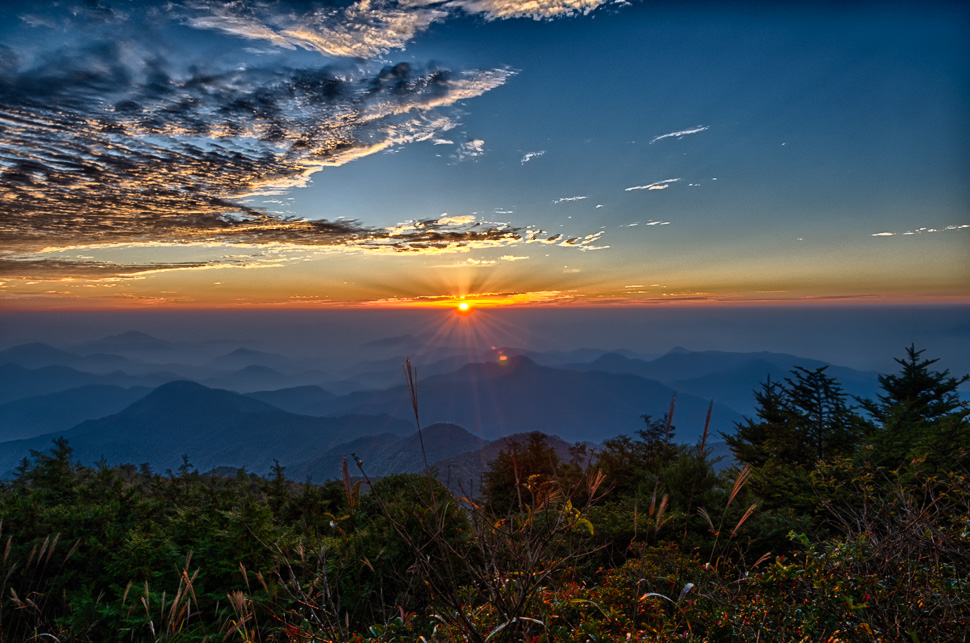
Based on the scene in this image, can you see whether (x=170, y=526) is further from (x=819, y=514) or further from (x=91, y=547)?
(x=819, y=514)

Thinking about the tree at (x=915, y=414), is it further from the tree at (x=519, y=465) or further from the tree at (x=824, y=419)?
the tree at (x=519, y=465)

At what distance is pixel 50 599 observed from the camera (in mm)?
6984

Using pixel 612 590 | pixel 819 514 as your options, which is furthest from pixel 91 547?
pixel 819 514

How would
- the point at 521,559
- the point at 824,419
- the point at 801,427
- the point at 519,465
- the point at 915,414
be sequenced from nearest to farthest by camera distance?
the point at 521,559 → the point at 915,414 → the point at 519,465 → the point at 801,427 → the point at 824,419

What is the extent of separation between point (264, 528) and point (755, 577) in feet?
24.3

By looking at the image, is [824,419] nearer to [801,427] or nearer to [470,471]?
[801,427]

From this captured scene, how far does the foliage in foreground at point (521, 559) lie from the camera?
8.31 ft

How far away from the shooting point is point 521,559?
231 cm

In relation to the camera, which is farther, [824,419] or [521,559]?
[824,419]

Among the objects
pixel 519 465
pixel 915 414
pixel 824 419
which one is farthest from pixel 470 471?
pixel 915 414

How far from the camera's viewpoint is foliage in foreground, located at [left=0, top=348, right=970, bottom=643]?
2533 millimetres

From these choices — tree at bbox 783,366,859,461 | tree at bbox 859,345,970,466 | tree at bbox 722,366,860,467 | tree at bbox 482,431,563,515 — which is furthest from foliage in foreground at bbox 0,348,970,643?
tree at bbox 783,366,859,461

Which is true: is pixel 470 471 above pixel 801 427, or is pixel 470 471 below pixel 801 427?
below

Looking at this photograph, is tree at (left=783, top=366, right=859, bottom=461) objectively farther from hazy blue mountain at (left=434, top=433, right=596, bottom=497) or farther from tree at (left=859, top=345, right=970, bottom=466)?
hazy blue mountain at (left=434, top=433, right=596, bottom=497)
